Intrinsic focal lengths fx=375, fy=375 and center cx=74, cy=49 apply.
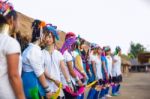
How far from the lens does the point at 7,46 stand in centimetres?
356

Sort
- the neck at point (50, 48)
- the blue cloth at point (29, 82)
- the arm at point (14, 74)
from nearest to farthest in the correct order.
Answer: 1. the arm at point (14, 74)
2. the blue cloth at point (29, 82)
3. the neck at point (50, 48)

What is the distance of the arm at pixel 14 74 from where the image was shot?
351cm

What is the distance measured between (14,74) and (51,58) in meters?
1.90

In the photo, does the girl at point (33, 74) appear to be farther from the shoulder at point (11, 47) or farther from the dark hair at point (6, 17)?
the shoulder at point (11, 47)

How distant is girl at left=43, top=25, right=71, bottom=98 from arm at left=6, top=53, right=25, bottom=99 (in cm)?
160

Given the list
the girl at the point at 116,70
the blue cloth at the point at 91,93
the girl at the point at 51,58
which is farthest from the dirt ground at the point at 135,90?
the girl at the point at 51,58

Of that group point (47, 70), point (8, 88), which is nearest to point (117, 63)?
point (47, 70)

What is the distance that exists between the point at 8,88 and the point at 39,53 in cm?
115

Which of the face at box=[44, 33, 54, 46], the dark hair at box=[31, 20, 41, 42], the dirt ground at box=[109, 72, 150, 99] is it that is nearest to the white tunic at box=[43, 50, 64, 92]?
the face at box=[44, 33, 54, 46]

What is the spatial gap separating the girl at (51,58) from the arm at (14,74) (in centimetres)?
160

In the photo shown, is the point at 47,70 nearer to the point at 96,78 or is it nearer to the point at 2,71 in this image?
the point at 2,71

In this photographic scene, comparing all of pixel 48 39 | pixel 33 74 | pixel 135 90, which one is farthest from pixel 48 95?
pixel 135 90

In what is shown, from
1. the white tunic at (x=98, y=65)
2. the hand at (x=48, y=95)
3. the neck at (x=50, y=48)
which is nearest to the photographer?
the hand at (x=48, y=95)

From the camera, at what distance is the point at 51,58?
541cm
